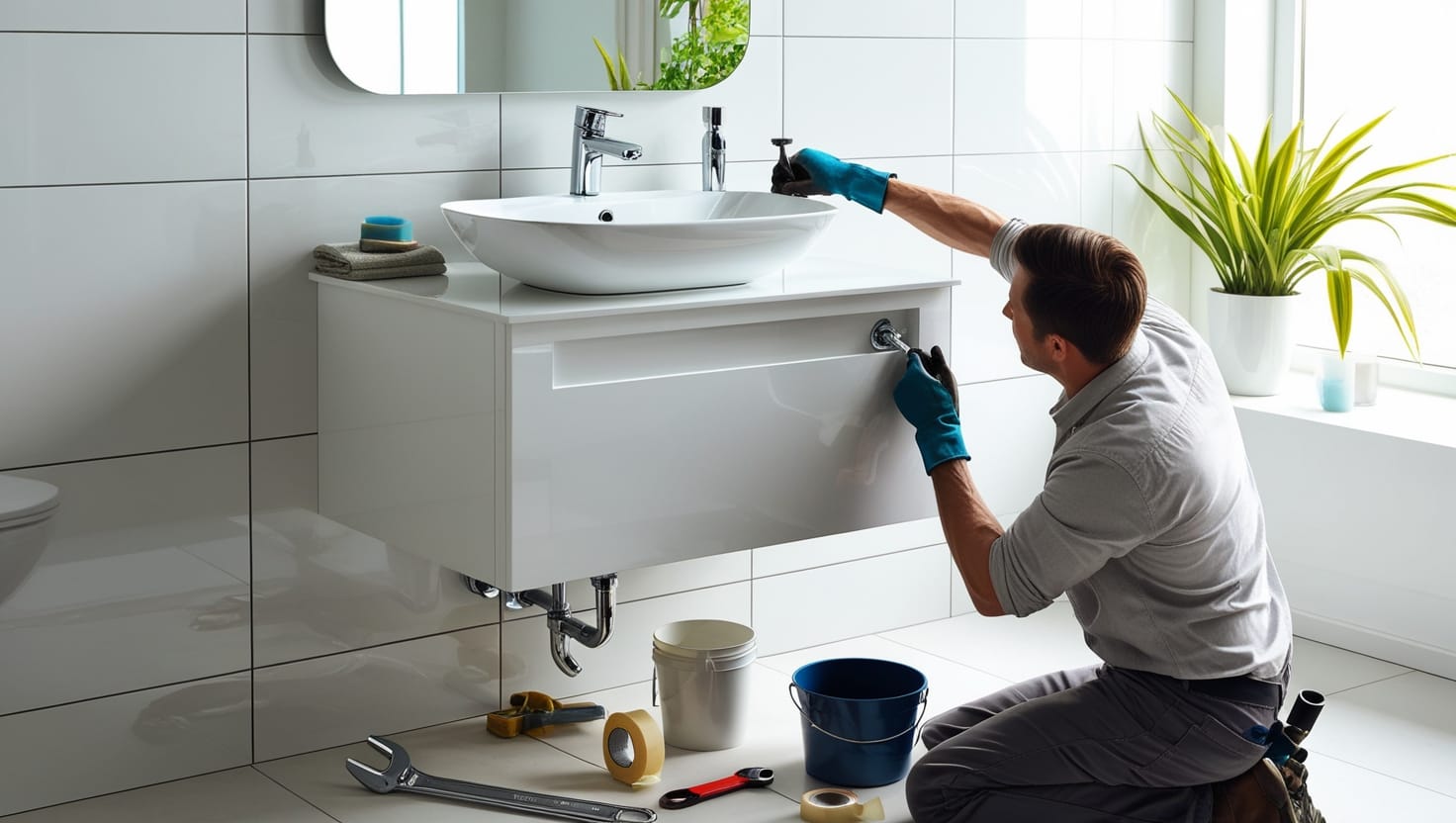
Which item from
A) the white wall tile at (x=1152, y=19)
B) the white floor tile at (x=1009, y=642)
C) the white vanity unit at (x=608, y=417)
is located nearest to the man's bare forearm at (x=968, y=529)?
the white vanity unit at (x=608, y=417)

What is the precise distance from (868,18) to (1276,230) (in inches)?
41.0

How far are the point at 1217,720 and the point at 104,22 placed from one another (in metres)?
1.92

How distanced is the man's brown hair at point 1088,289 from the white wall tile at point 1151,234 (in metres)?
1.47

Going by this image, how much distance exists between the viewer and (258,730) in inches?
102

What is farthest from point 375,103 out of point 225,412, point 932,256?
point 932,256

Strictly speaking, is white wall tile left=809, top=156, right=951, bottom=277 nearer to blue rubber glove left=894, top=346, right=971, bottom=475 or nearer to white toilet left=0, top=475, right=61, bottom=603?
blue rubber glove left=894, top=346, right=971, bottom=475

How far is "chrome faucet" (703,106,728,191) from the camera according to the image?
2799mm

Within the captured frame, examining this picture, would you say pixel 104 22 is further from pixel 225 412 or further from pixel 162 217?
pixel 225 412

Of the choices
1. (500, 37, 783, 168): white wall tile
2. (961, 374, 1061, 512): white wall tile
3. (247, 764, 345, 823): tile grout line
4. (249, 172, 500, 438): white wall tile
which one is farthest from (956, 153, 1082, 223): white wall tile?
(247, 764, 345, 823): tile grout line

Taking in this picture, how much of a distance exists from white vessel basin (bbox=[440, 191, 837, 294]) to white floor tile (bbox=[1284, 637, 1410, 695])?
1.45m

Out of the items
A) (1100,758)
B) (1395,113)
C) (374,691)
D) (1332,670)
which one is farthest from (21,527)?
(1395,113)

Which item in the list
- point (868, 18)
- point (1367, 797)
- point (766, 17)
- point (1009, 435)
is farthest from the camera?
point (1009, 435)

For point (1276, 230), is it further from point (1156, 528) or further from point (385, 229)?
point (385, 229)

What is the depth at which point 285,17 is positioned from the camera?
96.2 inches
